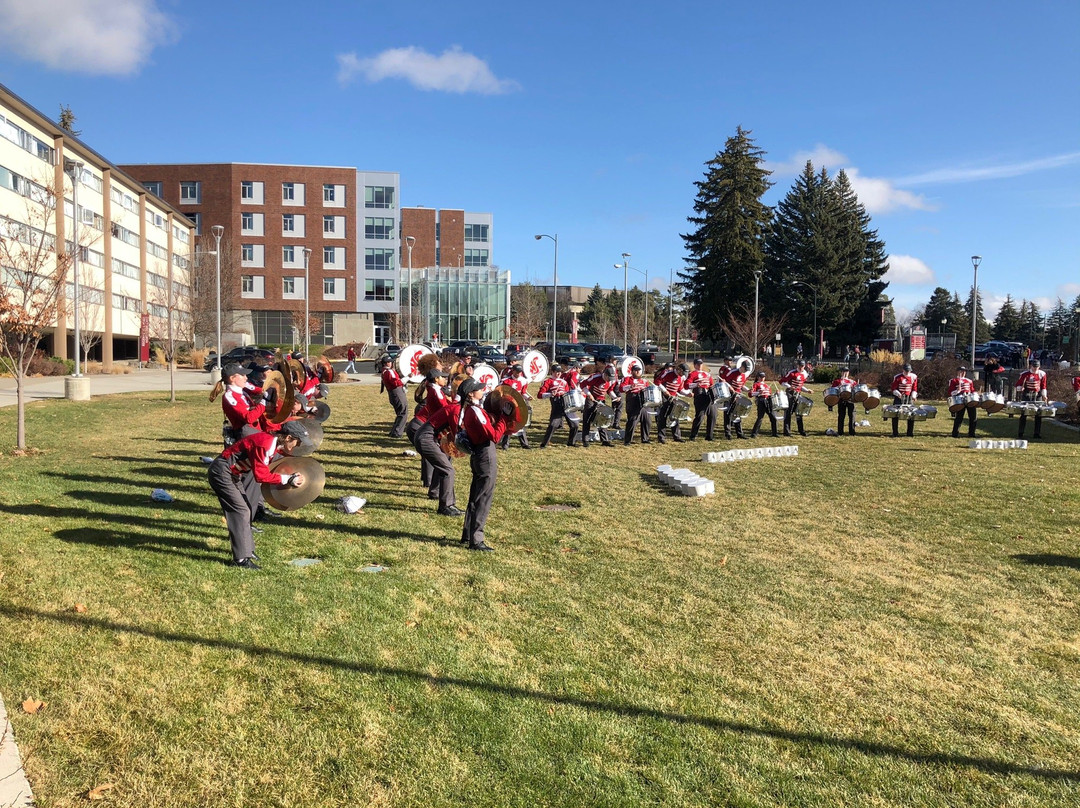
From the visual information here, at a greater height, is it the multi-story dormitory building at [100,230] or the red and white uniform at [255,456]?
the multi-story dormitory building at [100,230]

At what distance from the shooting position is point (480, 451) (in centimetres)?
836

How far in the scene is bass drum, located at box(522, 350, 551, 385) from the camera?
1848 centimetres

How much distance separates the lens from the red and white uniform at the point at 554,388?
17.2 metres

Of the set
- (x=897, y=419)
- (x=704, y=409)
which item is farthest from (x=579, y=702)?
(x=897, y=419)

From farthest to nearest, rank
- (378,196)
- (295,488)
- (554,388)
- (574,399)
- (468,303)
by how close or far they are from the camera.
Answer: (468,303) < (378,196) < (554,388) < (574,399) < (295,488)

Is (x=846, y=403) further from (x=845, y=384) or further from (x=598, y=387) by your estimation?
(x=598, y=387)

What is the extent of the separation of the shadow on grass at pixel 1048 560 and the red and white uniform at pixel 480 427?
18.7ft

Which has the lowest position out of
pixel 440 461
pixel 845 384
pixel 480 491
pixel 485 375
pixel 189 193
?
pixel 480 491

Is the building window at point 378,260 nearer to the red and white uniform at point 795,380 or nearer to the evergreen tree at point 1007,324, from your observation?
the red and white uniform at point 795,380

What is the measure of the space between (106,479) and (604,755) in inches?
394

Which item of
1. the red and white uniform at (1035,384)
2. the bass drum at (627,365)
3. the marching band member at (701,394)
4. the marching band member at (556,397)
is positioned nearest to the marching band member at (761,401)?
the marching band member at (701,394)

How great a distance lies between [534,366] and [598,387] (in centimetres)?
230

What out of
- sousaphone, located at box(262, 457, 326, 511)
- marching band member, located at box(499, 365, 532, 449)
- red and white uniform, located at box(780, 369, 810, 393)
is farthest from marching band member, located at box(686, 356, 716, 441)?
sousaphone, located at box(262, 457, 326, 511)

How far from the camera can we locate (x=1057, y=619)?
654 centimetres
